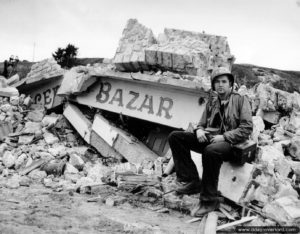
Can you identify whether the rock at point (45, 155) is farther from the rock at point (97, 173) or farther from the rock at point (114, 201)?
the rock at point (114, 201)

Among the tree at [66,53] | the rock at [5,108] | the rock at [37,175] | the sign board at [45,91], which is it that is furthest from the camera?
the tree at [66,53]

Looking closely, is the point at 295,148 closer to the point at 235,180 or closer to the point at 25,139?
the point at 235,180

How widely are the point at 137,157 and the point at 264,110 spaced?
256cm

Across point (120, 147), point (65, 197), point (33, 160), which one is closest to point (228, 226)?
point (65, 197)

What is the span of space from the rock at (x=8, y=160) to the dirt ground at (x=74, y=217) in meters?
1.78

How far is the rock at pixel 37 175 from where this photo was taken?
5816mm

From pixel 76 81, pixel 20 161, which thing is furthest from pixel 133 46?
pixel 20 161

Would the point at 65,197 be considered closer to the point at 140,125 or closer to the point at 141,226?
the point at 141,226

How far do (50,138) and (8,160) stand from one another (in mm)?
1189

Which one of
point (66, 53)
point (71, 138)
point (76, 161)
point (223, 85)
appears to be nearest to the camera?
point (223, 85)

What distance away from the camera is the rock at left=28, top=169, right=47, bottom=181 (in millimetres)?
5816

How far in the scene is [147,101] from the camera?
23.7 ft

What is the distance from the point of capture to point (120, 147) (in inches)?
276

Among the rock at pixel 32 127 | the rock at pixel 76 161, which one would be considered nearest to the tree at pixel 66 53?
the rock at pixel 32 127
